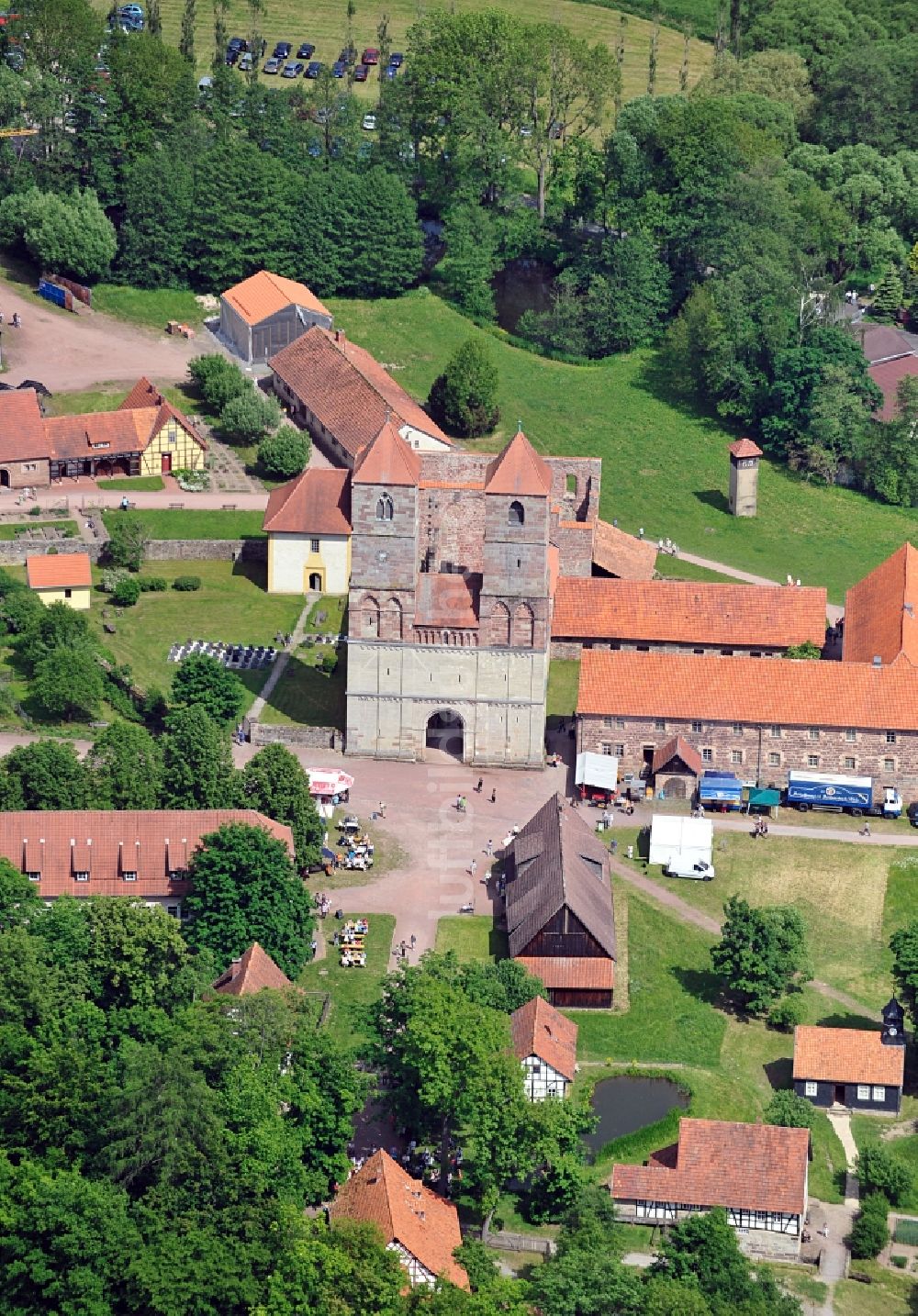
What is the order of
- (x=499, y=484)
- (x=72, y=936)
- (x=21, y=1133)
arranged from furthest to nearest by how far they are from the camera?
(x=499, y=484)
(x=72, y=936)
(x=21, y=1133)

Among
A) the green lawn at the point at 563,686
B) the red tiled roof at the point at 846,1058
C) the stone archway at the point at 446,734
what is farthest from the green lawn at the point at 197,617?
the red tiled roof at the point at 846,1058

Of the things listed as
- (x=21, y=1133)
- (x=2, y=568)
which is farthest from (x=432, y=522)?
(x=21, y=1133)

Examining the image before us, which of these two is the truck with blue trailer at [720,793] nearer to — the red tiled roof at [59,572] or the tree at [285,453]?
the red tiled roof at [59,572]

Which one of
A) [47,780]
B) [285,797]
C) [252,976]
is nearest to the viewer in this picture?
[252,976]

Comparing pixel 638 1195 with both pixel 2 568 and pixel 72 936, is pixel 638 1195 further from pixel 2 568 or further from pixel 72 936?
pixel 2 568

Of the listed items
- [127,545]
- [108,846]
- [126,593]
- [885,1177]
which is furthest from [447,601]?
[885,1177]

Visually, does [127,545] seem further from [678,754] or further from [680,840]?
[680,840]
